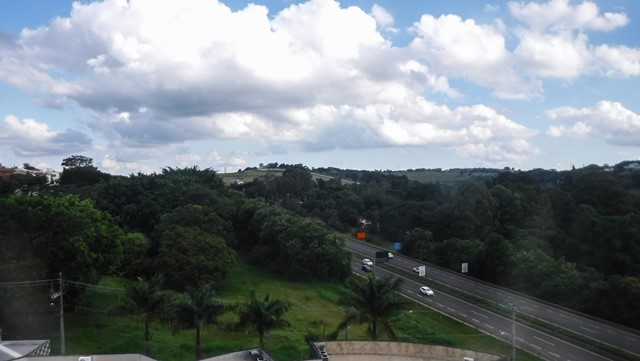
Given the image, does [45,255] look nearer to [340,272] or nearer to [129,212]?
[129,212]

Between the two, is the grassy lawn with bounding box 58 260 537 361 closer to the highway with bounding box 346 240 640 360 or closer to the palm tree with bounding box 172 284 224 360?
the highway with bounding box 346 240 640 360

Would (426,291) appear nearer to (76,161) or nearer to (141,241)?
(141,241)

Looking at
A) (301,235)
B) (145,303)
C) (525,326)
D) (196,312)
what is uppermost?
(301,235)

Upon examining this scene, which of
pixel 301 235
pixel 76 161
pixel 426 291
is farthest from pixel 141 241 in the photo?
pixel 76 161

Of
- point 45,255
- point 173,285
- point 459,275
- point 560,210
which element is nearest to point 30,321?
point 45,255

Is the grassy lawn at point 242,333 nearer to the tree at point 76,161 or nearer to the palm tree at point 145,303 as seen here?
the palm tree at point 145,303

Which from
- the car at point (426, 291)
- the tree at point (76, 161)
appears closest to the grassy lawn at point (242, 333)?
the car at point (426, 291)
